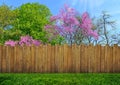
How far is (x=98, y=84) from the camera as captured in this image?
1374cm

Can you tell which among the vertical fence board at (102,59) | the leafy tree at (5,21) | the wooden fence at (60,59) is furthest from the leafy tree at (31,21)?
the vertical fence board at (102,59)

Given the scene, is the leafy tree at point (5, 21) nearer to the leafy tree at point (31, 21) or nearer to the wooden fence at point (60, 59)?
the leafy tree at point (31, 21)

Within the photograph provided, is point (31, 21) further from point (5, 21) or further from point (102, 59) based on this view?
point (102, 59)

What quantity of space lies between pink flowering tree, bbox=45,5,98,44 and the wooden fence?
12.5 m

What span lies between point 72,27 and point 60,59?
1308cm

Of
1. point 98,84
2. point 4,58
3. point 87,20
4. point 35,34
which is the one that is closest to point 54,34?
point 87,20

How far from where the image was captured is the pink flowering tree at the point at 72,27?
3375 centimetres

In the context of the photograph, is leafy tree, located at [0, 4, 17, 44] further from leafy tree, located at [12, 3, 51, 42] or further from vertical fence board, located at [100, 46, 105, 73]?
vertical fence board, located at [100, 46, 105, 73]

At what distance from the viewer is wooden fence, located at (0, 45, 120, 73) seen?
20.8m

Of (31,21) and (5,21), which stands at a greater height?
(31,21)

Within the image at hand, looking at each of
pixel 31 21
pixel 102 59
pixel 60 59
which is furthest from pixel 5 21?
pixel 102 59

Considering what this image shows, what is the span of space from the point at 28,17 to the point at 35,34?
236cm

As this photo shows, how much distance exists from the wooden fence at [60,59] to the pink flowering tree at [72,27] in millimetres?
12498

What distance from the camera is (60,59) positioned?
819 inches
